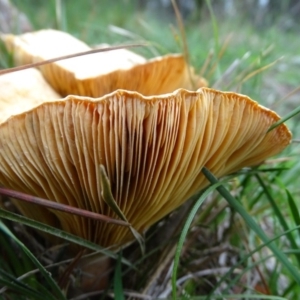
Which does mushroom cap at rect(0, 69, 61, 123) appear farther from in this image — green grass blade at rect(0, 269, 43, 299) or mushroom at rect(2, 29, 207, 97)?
green grass blade at rect(0, 269, 43, 299)

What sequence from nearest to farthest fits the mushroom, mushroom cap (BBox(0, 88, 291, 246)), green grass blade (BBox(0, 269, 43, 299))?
1. mushroom cap (BBox(0, 88, 291, 246))
2. green grass blade (BBox(0, 269, 43, 299))
3. the mushroom

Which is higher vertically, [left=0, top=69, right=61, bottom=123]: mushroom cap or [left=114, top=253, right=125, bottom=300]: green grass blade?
[left=0, top=69, right=61, bottom=123]: mushroom cap

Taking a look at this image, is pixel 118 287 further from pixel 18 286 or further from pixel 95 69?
→ pixel 95 69

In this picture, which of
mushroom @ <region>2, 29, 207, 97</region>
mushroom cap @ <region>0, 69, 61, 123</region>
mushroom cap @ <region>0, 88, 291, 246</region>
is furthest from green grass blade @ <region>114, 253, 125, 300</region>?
mushroom @ <region>2, 29, 207, 97</region>

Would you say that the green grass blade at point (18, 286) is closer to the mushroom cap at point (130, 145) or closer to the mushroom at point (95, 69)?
the mushroom cap at point (130, 145)

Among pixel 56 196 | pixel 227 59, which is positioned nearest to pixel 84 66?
pixel 56 196

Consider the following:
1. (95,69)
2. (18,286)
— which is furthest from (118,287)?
(95,69)
